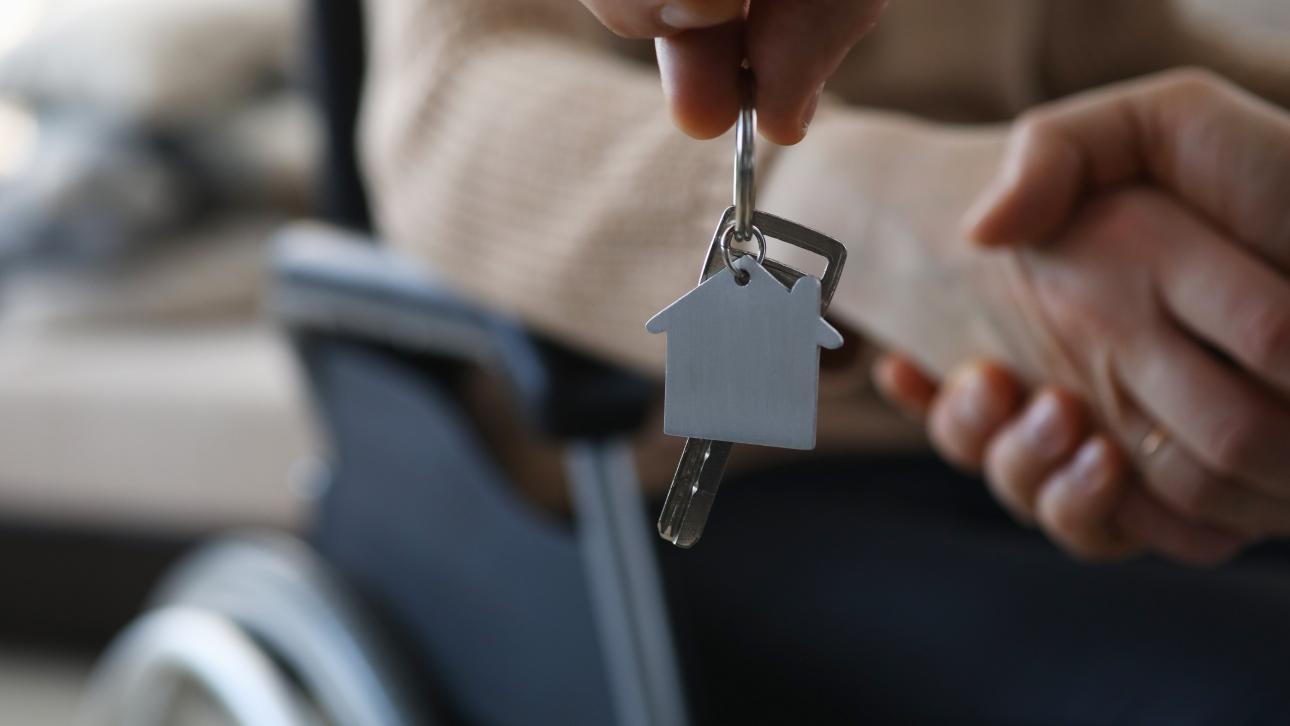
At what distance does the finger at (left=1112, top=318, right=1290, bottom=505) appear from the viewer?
0.31 metres

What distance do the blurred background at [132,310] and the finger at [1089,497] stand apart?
32.0 inches

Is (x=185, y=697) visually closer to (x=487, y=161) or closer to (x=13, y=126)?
(x=487, y=161)

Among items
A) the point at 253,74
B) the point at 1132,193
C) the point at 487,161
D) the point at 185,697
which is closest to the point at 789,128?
the point at 1132,193

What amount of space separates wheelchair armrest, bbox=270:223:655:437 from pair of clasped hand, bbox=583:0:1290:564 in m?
0.09

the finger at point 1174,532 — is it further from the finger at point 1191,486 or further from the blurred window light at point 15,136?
the blurred window light at point 15,136

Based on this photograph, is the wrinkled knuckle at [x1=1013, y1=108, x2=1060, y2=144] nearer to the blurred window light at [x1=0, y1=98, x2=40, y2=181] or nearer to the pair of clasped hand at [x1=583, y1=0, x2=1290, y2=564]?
the pair of clasped hand at [x1=583, y1=0, x2=1290, y2=564]

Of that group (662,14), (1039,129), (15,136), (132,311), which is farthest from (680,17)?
(15,136)

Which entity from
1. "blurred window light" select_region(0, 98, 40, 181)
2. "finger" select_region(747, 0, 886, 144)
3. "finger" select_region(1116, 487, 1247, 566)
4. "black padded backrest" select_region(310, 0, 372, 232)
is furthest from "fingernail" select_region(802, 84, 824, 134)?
"blurred window light" select_region(0, 98, 40, 181)

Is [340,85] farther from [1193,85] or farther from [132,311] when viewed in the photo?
[132,311]

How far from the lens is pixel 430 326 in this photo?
51cm

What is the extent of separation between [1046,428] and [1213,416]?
0.06 meters

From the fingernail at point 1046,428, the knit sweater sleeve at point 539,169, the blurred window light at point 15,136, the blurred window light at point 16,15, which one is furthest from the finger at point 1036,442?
the blurred window light at point 16,15

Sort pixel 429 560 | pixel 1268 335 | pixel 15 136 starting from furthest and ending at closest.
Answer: pixel 15 136
pixel 429 560
pixel 1268 335

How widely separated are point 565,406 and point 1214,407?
0.68 ft
